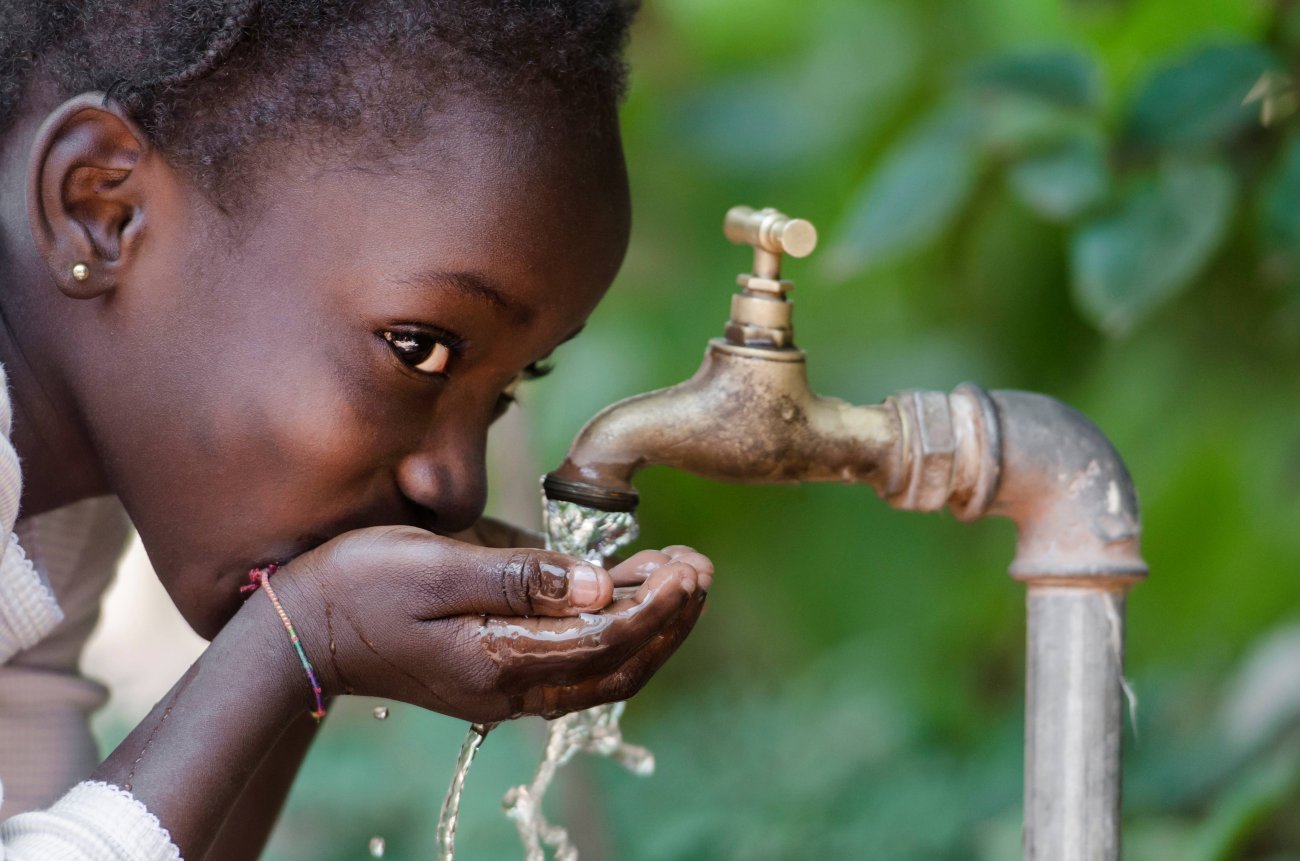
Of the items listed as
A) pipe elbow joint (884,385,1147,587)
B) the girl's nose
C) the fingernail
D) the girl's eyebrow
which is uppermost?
the girl's eyebrow

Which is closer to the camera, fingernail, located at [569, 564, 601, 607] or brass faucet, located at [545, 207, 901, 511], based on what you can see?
fingernail, located at [569, 564, 601, 607]

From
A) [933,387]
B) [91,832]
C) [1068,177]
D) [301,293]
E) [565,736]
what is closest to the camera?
[91,832]

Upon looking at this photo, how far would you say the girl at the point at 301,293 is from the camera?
0.93 m

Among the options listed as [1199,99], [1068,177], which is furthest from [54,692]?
[1199,99]

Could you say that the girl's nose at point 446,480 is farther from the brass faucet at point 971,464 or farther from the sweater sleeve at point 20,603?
the sweater sleeve at point 20,603

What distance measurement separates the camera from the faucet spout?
102 cm

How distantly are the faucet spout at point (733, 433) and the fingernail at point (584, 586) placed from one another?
0.14 metres

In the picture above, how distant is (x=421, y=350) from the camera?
989mm

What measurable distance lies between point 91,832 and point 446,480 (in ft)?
1.00

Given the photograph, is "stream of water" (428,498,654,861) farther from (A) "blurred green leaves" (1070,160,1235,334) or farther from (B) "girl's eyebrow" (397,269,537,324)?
(A) "blurred green leaves" (1070,160,1235,334)

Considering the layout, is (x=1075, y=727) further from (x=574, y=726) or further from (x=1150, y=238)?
(x=1150, y=238)

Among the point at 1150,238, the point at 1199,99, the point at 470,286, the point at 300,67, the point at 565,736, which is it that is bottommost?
the point at 565,736

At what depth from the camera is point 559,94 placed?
3.33 feet

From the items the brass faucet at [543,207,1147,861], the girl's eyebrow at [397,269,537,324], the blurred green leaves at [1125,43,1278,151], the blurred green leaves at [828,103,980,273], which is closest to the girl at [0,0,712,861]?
the girl's eyebrow at [397,269,537,324]
